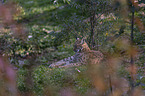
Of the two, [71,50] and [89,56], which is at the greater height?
[89,56]

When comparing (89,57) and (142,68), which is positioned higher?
(89,57)

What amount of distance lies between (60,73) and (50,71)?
49 cm

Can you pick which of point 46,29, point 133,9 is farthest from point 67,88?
point 46,29

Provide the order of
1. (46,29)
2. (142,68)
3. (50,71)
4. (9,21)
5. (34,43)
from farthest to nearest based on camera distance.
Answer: (46,29) → (34,43) → (50,71) → (142,68) → (9,21)

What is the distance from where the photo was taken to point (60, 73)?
5570mm

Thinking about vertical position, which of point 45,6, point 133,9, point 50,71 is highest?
point 133,9

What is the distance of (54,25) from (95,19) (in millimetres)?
5731

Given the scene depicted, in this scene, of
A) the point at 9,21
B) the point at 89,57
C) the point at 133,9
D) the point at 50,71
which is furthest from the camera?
the point at 50,71

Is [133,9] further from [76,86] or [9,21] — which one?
[76,86]

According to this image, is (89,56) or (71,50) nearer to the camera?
(89,56)

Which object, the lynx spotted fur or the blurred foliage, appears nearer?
the blurred foliage

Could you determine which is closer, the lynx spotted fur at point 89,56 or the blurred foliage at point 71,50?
the blurred foliage at point 71,50

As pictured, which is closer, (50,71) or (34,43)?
(50,71)

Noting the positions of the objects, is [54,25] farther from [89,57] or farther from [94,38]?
[89,57]
